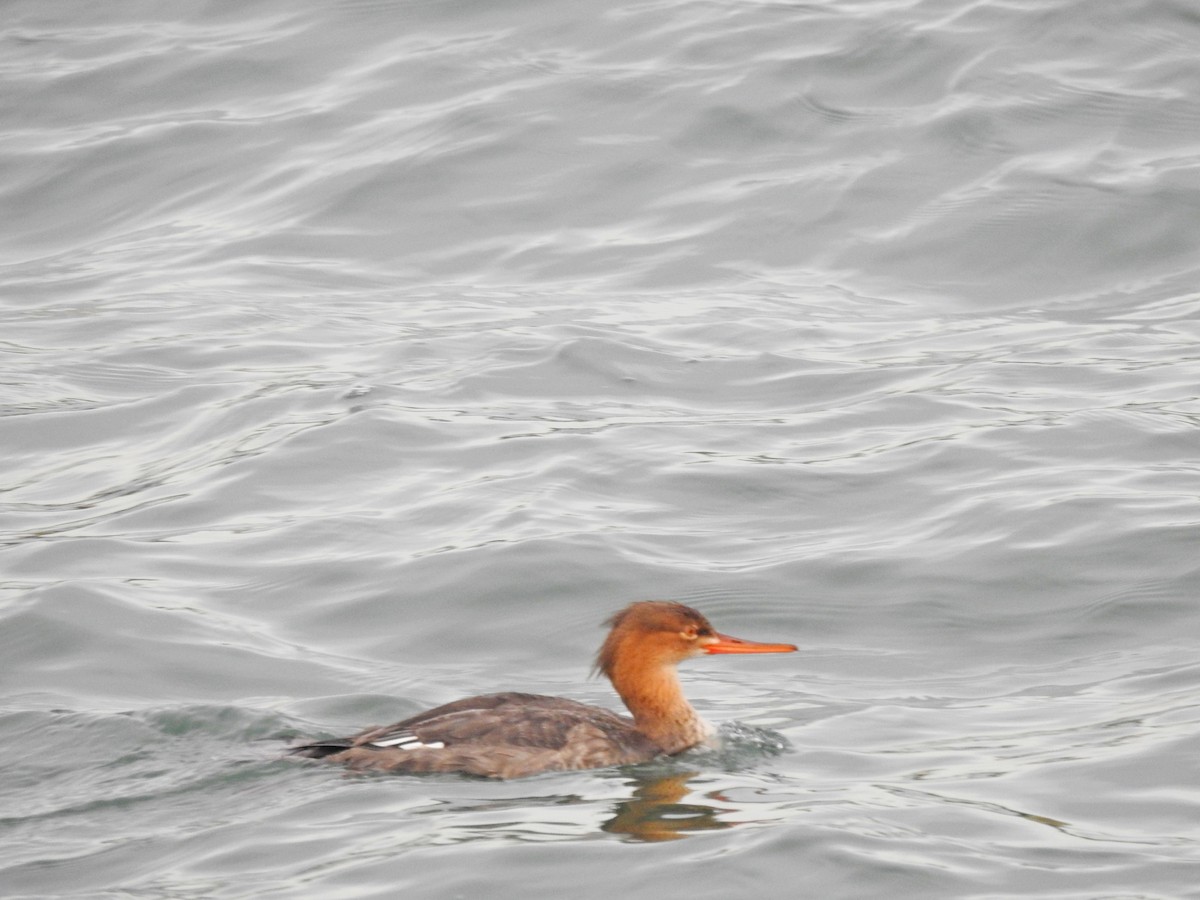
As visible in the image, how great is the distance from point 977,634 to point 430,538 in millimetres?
3123

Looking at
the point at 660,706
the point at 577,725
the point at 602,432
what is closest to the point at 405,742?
the point at 577,725

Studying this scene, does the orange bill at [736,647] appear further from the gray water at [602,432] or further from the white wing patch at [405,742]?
the white wing patch at [405,742]

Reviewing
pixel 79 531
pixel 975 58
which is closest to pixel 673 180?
pixel 975 58

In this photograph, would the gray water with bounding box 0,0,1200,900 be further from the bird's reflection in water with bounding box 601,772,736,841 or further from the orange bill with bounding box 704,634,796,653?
the orange bill with bounding box 704,634,796,653

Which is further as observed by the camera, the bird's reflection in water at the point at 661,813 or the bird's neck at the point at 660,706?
the bird's neck at the point at 660,706

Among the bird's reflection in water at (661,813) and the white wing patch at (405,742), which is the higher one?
the white wing patch at (405,742)

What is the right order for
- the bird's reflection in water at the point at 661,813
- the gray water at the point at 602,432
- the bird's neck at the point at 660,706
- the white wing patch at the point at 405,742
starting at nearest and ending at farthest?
the bird's reflection in water at the point at 661,813 → the gray water at the point at 602,432 → the white wing patch at the point at 405,742 → the bird's neck at the point at 660,706

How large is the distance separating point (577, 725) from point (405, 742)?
29.9 inches

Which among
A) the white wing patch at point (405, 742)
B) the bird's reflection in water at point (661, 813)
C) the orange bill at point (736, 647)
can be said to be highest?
the orange bill at point (736, 647)

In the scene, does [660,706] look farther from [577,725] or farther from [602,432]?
[602,432]

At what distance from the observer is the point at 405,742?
25.8ft

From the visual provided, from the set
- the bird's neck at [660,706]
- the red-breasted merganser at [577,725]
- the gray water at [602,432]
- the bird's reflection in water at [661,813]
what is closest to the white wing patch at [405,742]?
the red-breasted merganser at [577,725]

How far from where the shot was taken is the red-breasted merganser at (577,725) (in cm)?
788

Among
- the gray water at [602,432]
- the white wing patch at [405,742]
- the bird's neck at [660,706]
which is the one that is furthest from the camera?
the bird's neck at [660,706]
